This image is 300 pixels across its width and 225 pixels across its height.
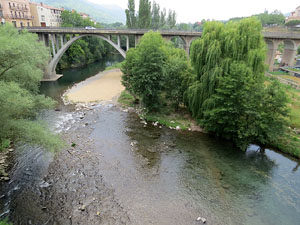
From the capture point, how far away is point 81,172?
13.4 metres

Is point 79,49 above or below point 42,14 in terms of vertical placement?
below

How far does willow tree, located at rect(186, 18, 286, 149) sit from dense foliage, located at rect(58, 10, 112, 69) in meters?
37.0

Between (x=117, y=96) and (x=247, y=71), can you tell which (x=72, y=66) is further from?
(x=247, y=71)

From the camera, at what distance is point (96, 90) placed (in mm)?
31859

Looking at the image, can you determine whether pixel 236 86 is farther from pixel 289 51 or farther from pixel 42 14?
pixel 42 14

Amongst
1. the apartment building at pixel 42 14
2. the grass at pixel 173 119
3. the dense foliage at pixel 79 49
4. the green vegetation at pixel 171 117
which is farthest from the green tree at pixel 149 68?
the apartment building at pixel 42 14

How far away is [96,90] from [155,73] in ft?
48.5

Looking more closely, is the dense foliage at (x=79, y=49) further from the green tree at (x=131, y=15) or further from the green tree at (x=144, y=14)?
the green tree at (x=144, y=14)

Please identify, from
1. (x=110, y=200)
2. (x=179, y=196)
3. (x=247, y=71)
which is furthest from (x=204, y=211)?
(x=247, y=71)

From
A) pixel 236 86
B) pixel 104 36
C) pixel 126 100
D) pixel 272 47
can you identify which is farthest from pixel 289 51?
pixel 104 36

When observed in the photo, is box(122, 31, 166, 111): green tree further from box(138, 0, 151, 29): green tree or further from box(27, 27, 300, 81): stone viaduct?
box(138, 0, 151, 29): green tree

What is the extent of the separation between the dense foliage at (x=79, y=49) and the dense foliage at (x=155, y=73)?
1169 inches

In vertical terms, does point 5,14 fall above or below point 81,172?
above

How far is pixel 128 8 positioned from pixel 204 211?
50.9 metres
